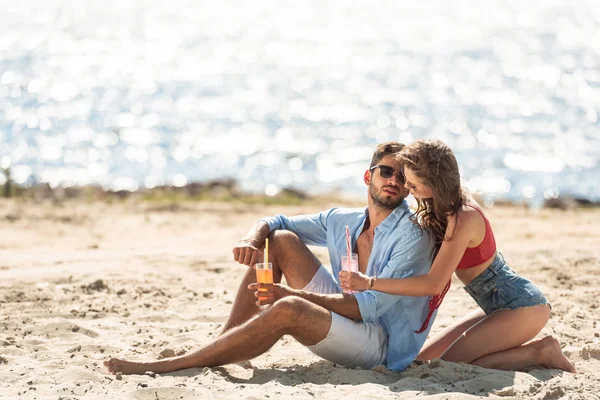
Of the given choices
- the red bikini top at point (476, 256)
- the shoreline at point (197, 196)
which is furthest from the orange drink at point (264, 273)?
the shoreline at point (197, 196)

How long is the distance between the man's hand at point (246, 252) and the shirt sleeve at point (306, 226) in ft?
0.86

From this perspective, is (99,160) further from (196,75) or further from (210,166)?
(196,75)

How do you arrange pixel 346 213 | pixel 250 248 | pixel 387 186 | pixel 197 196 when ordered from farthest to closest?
pixel 197 196, pixel 346 213, pixel 250 248, pixel 387 186

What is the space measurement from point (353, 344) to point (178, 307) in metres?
2.42

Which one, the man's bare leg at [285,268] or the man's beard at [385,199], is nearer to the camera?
the man's beard at [385,199]

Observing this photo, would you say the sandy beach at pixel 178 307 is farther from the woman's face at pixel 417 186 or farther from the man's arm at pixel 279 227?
the woman's face at pixel 417 186

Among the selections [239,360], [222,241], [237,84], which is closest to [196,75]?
[237,84]

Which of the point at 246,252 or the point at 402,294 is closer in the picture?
the point at 402,294

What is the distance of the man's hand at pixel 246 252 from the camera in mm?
5434

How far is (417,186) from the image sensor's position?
492 centimetres

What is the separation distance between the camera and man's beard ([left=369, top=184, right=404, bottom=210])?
5258mm

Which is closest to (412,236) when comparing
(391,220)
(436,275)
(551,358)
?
(391,220)

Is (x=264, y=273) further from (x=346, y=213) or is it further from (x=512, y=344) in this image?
(x=512, y=344)

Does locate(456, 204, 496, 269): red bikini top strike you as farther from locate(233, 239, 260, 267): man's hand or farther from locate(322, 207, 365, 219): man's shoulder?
locate(233, 239, 260, 267): man's hand
